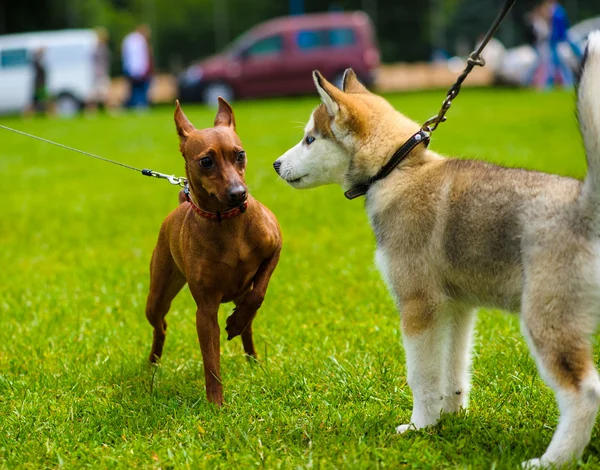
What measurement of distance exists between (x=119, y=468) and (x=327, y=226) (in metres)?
5.13

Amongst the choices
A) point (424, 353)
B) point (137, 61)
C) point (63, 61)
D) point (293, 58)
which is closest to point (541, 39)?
point (293, 58)

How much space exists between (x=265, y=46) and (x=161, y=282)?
80.3 feet

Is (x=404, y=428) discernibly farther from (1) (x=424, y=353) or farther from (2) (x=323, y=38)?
(2) (x=323, y=38)

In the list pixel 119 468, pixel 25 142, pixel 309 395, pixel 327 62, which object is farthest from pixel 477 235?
pixel 327 62

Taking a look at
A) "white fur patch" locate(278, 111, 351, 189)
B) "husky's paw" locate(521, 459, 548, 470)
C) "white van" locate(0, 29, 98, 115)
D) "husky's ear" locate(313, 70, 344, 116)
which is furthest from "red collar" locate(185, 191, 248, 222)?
"white van" locate(0, 29, 98, 115)

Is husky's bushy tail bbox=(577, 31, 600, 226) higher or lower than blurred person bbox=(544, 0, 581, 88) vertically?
higher

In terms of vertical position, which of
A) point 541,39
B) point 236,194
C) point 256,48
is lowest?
point 256,48

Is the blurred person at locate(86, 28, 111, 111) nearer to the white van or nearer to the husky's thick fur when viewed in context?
the white van

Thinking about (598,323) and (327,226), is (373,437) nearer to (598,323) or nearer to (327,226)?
(598,323)

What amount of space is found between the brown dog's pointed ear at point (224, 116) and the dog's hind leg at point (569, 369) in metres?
1.96

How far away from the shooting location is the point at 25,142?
18.3m

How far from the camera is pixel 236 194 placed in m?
3.79

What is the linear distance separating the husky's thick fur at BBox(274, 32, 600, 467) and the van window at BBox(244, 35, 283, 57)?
2440 centimetres

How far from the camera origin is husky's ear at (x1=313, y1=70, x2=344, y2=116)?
12.1 feet
